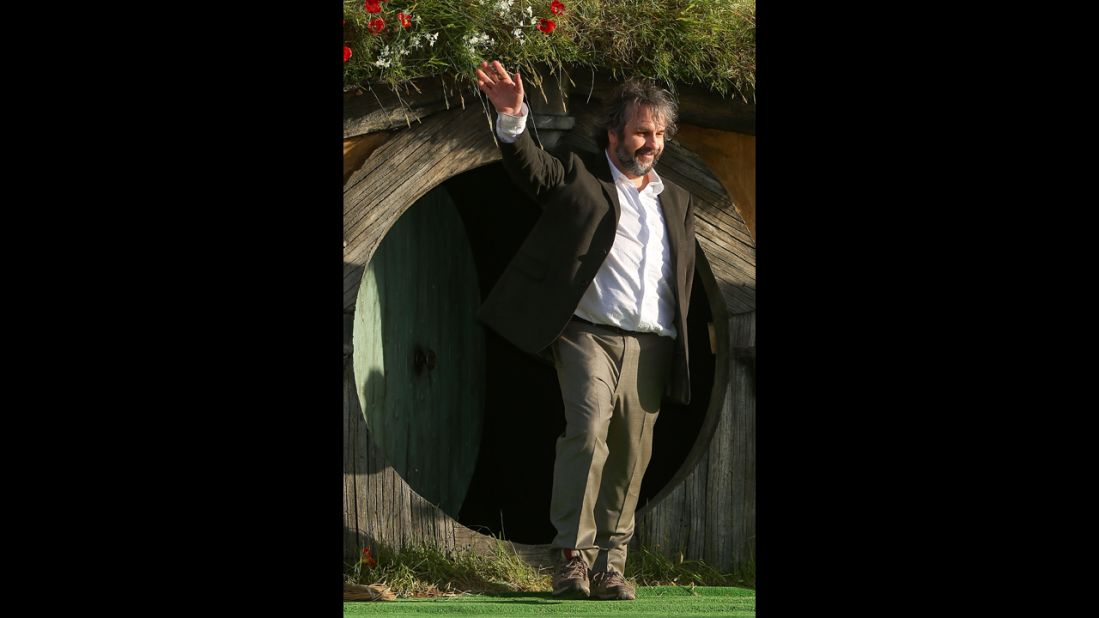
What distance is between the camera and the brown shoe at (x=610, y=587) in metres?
5.37

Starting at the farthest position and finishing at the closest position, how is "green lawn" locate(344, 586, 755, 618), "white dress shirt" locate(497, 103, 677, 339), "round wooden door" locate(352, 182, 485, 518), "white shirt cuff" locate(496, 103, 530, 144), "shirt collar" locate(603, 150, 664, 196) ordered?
1. "round wooden door" locate(352, 182, 485, 518)
2. "shirt collar" locate(603, 150, 664, 196)
3. "white dress shirt" locate(497, 103, 677, 339)
4. "white shirt cuff" locate(496, 103, 530, 144)
5. "green lawn" locate(344, 586, 755, 618)

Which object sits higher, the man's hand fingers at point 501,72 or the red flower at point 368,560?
the man's hand fingers at point 501,72

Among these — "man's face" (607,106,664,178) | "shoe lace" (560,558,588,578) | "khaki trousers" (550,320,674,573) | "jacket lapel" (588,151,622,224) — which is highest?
"man's face" (607,106,664,178)

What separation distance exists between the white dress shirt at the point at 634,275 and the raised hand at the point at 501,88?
0.18 feet

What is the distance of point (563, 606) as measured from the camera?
5.25 metres

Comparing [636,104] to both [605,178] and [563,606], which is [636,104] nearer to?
[605,178]

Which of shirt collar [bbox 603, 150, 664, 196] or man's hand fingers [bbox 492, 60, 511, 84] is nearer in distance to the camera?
man's hand fingers [bbox 492, 60, 511, 84]

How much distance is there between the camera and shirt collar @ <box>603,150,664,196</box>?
5496 mm

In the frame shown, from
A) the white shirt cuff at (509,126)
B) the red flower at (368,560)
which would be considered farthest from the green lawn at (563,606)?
the white shirt cuff at (509,126)

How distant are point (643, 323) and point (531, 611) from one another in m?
1.22

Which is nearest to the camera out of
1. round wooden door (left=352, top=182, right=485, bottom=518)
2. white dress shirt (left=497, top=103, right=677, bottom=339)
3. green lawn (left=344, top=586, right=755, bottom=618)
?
green lawn (left=344, top=586, right=755, bottom=618)

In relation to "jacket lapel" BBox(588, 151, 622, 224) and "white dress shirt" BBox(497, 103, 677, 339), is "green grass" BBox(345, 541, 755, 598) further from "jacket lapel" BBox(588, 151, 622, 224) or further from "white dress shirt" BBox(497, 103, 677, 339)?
"jacket lapel" BBox(588, 151, 622, 224)

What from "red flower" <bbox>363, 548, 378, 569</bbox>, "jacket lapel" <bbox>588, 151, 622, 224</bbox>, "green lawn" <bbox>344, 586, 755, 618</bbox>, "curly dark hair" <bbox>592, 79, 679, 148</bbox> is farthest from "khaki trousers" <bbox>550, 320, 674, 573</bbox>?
"curly dark hair" <bbox>592, 79, 679, 148</bbox>

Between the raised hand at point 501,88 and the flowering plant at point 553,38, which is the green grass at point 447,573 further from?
the flowering plant at point 553,38
